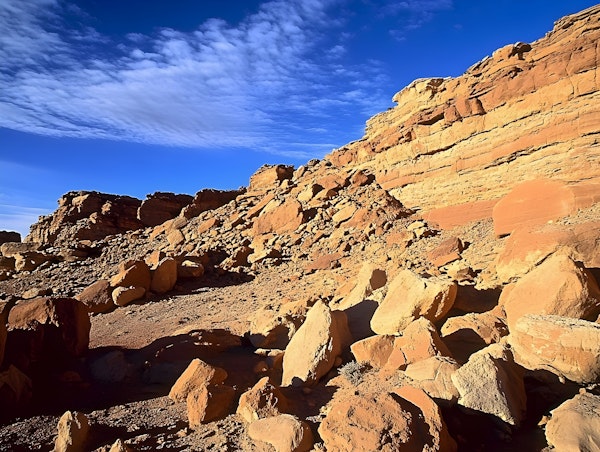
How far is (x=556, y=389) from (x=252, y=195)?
842 inches

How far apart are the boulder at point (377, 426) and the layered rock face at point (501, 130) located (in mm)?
8015

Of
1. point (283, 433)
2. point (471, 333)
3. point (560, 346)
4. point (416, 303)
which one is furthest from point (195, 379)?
point (560, 346)

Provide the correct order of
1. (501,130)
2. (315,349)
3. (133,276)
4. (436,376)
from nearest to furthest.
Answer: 1. (436,376)
2. (315,349)
3. (501,130)
4. (133,276)

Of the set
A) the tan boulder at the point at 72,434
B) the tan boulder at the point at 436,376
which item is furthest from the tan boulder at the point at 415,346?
the tan boulder at the point at 72,434

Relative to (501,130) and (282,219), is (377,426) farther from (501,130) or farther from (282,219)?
(282,219)

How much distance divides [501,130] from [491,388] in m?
11.5

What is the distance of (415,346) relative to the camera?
489cm

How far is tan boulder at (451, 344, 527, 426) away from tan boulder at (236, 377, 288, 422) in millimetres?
2034

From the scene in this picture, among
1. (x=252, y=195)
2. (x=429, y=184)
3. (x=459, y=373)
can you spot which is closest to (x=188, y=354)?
(x=459, y=373)

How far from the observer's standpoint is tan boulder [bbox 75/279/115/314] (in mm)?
12219

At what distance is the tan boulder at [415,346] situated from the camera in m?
4.76

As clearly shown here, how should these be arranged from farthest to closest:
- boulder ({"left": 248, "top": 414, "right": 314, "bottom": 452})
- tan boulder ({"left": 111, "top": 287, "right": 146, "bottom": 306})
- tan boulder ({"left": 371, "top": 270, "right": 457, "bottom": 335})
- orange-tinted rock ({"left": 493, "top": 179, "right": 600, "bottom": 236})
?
tan boulder ({"left": 111, "top": 287, "right": 146, "bottom": 306}), orange-tinted rock ({"left": 493, "top": 179, "right": 600, "bottom": 236}), tan boulder ({"left": 371, "top": 270, "right": 457, "bottom": 335}), boulder ({"left": 248, "top": 414, "right": 314, "bottom": 452})

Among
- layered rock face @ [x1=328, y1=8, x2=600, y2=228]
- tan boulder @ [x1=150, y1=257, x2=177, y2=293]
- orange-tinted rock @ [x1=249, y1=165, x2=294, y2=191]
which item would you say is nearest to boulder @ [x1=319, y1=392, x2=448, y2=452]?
layered rock face @ [x1=328, y1=8, x2=600, y2=228]

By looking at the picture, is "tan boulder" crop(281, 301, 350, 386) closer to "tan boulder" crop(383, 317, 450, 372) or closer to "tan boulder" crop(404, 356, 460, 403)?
"tan boulder" crop(383, 317, 450, 372)
